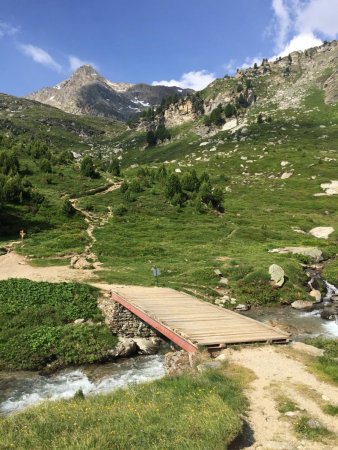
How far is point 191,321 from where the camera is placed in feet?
79.9

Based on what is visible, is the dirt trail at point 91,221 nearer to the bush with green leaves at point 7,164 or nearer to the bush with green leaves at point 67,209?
the bush with green leaves at point 67,209

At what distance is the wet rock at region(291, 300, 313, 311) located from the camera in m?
36.6

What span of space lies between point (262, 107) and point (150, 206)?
457 ft

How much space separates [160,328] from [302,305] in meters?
19.2

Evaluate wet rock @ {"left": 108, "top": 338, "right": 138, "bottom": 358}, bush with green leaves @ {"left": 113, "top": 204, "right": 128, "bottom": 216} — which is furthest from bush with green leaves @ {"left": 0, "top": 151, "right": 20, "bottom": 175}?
wet rock @ {"left": 108, "top": 338, "right": 138, "bottom": 358}

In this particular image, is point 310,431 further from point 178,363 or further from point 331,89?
point 331,89

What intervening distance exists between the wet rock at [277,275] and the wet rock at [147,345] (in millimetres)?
16310

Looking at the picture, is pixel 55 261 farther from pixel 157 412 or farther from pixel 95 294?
pixel 157 412

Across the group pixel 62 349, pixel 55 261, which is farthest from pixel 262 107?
pixel 62 349

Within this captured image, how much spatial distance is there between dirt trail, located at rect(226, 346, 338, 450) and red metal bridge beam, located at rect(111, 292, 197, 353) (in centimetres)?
217

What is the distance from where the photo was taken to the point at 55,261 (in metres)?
44.0

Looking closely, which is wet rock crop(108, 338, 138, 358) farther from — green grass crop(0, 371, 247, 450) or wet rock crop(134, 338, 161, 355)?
green grass crop(0, 371, 247, 450)

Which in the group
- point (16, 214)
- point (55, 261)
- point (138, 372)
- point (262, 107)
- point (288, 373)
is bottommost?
point (138, 372)

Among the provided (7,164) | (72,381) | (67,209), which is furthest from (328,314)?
(7,164)
